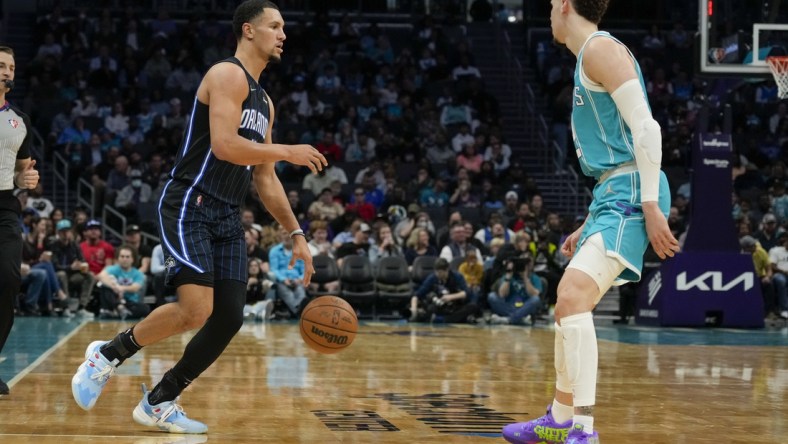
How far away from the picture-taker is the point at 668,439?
559cm

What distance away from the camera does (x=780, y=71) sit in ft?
47.3

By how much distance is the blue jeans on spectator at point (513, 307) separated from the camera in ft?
53.8

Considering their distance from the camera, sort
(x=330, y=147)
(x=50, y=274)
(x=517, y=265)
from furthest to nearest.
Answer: (x=330, y=147) < (x=517, y=265) < (x=50, y=274)

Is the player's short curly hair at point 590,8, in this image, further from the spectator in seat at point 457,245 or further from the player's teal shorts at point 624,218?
the spectator in seat at point 457,245

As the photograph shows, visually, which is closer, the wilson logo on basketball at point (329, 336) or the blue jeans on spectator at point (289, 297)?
the wilson logo on basketball at point (329, 336)

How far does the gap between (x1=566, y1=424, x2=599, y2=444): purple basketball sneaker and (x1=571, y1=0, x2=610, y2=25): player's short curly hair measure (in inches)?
70.2

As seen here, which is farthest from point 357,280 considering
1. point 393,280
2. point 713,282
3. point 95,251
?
point 713,282

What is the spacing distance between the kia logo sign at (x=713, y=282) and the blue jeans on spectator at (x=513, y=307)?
2060mm

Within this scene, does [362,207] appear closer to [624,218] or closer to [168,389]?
[168,389]

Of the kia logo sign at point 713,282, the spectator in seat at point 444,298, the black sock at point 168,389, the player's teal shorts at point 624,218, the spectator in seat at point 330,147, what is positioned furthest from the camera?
the spectator in seat at point 330,147

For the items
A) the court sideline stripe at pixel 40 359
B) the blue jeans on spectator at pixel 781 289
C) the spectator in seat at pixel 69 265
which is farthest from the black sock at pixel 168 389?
the blue jeans on spectator at pixel 781 289

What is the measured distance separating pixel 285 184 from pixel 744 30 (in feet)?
28.7

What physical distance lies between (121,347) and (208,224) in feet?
2.59

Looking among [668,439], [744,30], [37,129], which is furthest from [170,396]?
[37,129]
